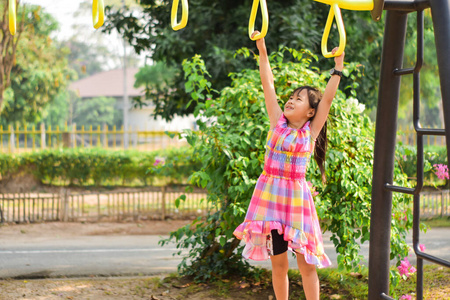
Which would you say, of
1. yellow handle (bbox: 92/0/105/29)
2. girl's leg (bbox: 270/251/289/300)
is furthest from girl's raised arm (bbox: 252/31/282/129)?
yellow handle (bbox: 92/0/105/29)

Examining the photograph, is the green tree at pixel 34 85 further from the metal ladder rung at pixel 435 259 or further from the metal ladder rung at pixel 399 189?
the metal ladder rung at pixel 435 259

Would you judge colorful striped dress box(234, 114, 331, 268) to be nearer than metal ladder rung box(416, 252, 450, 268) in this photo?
No

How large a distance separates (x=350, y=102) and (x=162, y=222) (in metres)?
6.35

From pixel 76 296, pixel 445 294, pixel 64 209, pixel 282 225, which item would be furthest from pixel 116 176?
pixel 282 225

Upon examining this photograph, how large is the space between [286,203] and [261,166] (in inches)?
51.8

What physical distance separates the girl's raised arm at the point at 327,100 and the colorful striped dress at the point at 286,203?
0.05m

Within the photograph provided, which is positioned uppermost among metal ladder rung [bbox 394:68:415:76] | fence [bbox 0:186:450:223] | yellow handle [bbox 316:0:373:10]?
yellow handle [bbox 316:0:373:10]

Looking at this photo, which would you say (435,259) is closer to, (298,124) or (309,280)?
(309,280)

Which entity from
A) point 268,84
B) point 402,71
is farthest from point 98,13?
point 402,71

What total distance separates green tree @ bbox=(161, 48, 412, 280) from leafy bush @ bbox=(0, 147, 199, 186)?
8.54 m

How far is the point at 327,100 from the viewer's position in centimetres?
279

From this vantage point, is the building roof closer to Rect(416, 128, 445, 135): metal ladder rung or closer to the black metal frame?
the black metal frame

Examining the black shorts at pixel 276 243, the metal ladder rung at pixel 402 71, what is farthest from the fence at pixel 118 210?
the metal ladder rung at pixel 402 71

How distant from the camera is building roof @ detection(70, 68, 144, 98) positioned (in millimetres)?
52062
